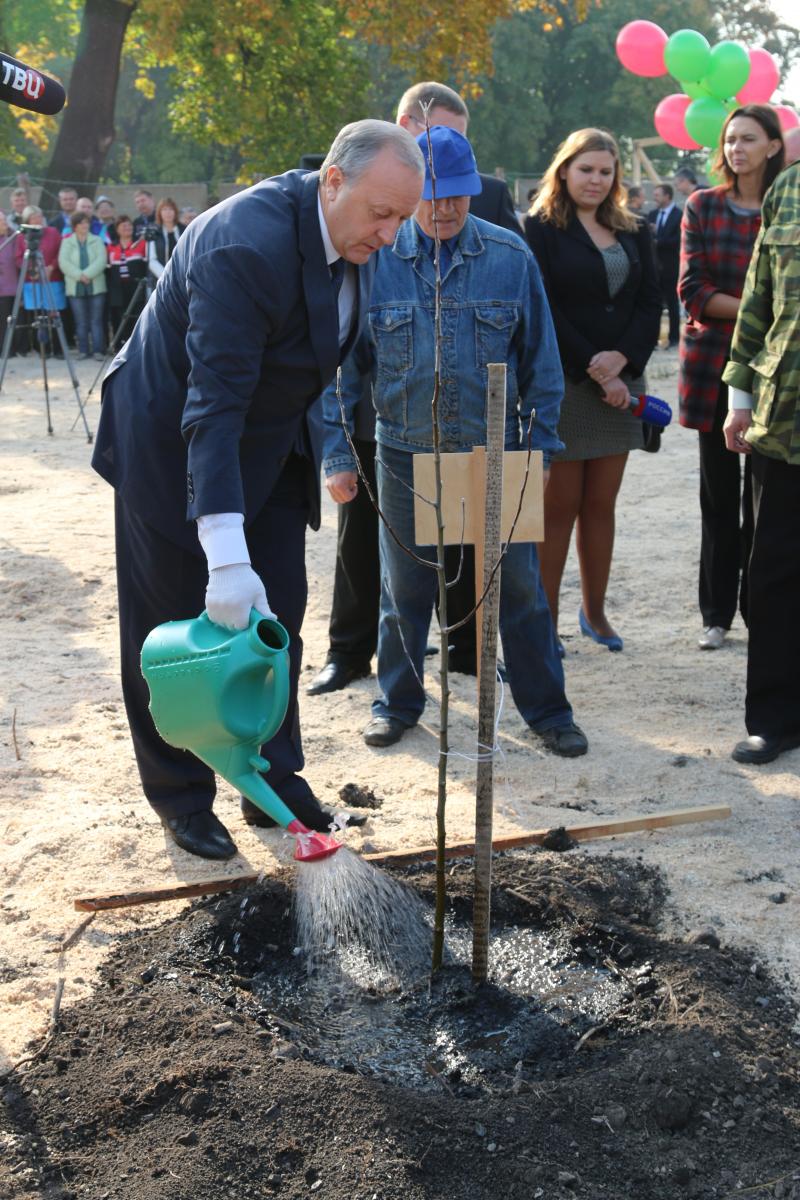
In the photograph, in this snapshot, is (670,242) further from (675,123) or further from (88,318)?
(88,318)

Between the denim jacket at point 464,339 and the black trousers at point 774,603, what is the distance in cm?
75

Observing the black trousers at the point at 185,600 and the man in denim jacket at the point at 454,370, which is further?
the man in denim jacket at the point at 454,370

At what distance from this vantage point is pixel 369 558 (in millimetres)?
5047

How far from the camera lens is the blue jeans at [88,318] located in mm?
15758

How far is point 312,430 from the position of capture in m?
3.41

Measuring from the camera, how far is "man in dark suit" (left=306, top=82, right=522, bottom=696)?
178 inches

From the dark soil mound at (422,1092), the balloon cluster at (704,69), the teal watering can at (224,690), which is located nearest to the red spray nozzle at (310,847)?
the teal watering can at (224,690)

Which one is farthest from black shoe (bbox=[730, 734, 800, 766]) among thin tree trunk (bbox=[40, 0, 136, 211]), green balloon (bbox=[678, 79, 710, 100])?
thin tree trunk (bbox=[40, 0, 136, 211])

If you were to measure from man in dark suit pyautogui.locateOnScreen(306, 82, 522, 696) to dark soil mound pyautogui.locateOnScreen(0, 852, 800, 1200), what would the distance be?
190cm

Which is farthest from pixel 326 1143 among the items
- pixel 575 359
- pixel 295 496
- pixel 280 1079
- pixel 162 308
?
pixel 575 359

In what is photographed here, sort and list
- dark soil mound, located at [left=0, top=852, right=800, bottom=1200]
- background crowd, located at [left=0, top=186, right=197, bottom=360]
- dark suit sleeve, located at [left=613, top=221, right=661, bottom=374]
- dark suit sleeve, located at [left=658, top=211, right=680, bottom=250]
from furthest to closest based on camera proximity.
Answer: background crowd, located at [left=0, top=186, right=197, bottom=360] → dark suit sleeve, located at [left=658, top=211, right=680, bottom=250] → dark suit sleeve, located at [left=613, top=221, right=661, bottom=374] → dark soil mound, located at [left=0, top=852, right=800, bottom=1200]

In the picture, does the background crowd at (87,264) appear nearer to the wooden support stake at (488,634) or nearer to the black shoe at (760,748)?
the black shoe at (760,748)

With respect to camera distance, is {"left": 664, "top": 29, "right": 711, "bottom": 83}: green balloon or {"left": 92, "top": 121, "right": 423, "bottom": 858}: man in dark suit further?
{"left": 664, "top": 29, "right": 711, "bottom": 83}: green balloon

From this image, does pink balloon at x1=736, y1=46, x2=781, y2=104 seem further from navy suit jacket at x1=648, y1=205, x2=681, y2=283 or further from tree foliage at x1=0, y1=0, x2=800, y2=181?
tree foliage at x1=0, y1=0, x2=800, y2=181
